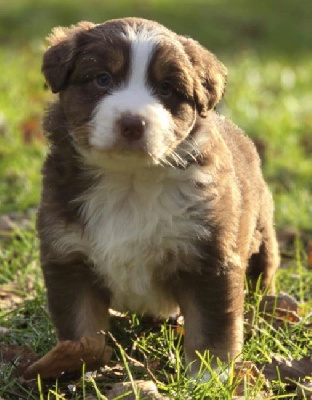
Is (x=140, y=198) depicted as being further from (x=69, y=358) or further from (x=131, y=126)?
(x=69, y=358)

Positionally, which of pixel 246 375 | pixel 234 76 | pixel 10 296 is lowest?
pixel 234 76

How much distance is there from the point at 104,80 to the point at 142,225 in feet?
2.12

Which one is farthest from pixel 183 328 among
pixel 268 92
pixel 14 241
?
pixel 268 92

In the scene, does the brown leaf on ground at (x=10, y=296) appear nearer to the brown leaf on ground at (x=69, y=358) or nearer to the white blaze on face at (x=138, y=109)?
the brown leaf on ground at (x=69, y=358)

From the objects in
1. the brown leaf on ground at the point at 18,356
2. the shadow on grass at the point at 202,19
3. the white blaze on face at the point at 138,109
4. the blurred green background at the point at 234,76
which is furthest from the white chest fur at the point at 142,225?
the shadow on grass at the point at 202,19

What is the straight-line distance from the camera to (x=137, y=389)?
405 cm

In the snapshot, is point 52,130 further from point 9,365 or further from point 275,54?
point 275,54

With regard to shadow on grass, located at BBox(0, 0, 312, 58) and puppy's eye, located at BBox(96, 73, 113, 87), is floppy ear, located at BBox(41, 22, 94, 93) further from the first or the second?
shadow on grass, located at BBox(0, 0, 312, 58)

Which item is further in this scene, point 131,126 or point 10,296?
point 10,296

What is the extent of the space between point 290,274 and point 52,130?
1905mm

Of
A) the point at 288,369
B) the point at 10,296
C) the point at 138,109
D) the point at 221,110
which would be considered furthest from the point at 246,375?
the point at 221,110

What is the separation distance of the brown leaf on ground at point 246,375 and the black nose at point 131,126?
1060mm

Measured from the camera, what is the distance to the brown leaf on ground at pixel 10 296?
5.47m

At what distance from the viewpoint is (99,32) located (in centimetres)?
446
